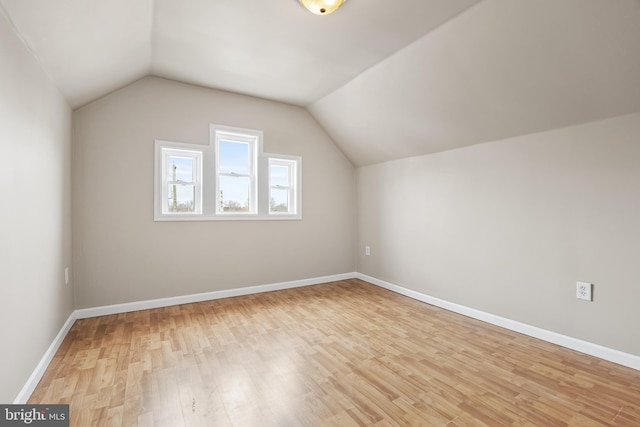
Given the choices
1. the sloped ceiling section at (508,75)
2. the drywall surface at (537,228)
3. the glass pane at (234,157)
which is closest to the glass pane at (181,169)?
the glass pane at (234,157)

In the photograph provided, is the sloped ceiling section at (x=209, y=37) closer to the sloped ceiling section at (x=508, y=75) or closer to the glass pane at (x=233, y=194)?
the sloped ceiling section at (x=508, y=75)

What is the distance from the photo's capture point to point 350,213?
4.90m

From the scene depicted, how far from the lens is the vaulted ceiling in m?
1.88

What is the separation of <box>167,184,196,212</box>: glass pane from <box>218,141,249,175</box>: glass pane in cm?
47

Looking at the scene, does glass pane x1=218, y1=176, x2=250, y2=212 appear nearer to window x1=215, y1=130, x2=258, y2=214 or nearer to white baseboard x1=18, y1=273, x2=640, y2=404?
window x1=215, y1=130, x2=258, y2=214

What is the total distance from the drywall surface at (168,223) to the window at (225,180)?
0.33 feet

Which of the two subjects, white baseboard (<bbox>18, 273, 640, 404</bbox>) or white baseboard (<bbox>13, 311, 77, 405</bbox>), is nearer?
white baseboard (<bbox>13, 311, 77, 405</bbox>)

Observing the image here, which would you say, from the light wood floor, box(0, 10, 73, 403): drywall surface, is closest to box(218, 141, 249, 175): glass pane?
box(0, 10, 73, 403): drywall surface

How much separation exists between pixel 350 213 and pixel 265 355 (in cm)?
296

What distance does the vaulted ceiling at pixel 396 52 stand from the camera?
188 cm

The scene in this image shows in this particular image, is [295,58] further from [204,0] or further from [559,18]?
[559,18]

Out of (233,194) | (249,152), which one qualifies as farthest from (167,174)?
(249,152)

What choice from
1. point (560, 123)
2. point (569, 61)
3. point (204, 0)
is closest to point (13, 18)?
point (204, 0)

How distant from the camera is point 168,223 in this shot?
11.4 feet
